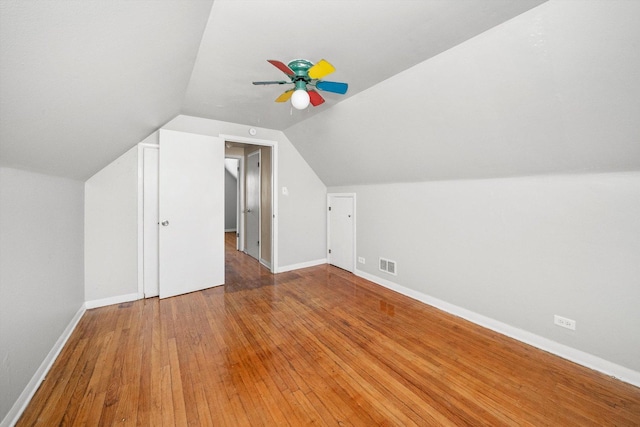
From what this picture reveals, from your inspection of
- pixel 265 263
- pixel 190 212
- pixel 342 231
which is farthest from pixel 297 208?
pixel 190 212

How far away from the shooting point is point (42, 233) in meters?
1.81

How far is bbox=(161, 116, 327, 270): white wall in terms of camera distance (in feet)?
13.5

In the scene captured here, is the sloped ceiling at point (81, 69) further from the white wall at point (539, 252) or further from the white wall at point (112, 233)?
the white wall at point (539, 252)

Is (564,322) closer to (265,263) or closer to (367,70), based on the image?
(367,70)

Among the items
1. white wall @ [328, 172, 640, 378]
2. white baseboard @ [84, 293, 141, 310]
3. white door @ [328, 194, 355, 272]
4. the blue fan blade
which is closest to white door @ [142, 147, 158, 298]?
white baseboard @ [84, 293, 141, 310]

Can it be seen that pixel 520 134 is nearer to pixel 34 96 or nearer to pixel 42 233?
pixel 34 96

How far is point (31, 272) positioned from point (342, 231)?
3564 millimetres

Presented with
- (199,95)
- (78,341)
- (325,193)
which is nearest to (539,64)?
(199,95)

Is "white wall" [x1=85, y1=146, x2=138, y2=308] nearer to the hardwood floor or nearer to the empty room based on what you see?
the empty room

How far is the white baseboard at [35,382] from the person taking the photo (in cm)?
138

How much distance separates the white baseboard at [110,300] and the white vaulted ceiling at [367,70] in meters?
1.44

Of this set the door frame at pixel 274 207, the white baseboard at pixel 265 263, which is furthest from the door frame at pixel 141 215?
the white baseboard at pixel 265 263

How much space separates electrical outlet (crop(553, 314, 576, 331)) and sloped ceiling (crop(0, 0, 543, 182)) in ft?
7.54

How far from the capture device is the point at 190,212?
328 centimetres
